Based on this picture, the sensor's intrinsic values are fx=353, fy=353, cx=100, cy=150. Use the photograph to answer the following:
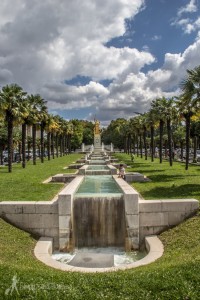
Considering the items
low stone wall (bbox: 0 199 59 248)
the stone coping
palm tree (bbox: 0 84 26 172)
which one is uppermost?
palm tree (bbox: 0 84 26 172)

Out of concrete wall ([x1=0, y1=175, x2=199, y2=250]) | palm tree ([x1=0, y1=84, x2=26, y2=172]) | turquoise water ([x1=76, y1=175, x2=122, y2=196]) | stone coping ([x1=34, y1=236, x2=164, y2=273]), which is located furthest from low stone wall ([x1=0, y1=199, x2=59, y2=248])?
palm tree ([x1=0, y1=84, x2=26, y2=172])

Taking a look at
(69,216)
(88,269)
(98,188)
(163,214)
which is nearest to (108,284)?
(88,269)

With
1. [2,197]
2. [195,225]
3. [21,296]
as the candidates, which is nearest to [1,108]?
[2,197]

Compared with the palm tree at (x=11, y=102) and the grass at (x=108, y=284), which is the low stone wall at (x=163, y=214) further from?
the palm tree at (x=11, y=102)

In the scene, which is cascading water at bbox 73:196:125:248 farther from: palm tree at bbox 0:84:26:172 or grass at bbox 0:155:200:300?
palm tree at bbox 0:84:26:172

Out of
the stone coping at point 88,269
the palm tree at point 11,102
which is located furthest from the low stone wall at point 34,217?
A: the palm tree at point 11,102

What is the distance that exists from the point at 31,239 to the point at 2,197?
481cm

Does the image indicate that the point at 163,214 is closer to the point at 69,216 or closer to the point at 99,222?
→ the point at 99,222

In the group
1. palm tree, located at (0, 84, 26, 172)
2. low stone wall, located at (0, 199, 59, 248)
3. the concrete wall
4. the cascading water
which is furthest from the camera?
palm tree, located at (0, 84, 26, 172)

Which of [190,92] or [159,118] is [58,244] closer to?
[190,92]

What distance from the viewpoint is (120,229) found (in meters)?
15.9

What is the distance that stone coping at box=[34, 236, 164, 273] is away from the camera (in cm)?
1092

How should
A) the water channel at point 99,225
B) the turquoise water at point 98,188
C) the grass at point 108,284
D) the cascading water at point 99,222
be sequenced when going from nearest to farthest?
the grass at point 108,284 → the water channel at point 99,225 → the cascading water at point 99,222 → the turquoise water at point 98,188

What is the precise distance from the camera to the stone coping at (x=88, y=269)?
430 inches
